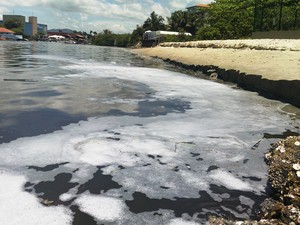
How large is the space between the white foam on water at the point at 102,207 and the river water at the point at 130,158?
0.04 ft

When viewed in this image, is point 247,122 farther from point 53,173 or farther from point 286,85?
point 53,173

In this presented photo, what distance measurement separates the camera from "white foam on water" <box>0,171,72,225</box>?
3.26 metres

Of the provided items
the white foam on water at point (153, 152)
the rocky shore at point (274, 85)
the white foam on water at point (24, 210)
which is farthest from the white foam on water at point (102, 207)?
the rocky shore at point (274, 85)

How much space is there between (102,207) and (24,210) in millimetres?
830

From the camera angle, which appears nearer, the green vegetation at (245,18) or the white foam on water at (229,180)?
the white foam on water at (229,180)

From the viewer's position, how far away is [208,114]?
8.20 m

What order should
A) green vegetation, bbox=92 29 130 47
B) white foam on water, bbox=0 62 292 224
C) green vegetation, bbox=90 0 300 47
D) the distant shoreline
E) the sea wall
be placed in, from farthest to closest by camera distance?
green vegetation, bbox=92 29 130 47 < green vegetation, bbox=90 0 300 47 < the distant shoreline < the sea wall < white foam on water, bbox=0 62 292 224

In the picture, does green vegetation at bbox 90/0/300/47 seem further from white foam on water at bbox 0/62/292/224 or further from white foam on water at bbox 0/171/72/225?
white foam on water at bbox 0/171/72/225

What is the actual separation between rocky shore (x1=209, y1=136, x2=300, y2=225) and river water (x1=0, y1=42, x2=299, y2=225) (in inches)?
6.6

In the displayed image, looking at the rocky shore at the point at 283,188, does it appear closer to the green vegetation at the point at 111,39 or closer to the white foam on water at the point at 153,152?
the white foam on water at the point at 153,152

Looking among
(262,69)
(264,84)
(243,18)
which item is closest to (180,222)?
(264,84)

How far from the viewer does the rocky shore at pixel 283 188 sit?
10.2ft

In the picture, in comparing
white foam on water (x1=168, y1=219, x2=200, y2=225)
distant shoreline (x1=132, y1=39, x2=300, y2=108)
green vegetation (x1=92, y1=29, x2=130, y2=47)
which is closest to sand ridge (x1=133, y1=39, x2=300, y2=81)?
distant shoreline (x1=132, y1=39, x2=300, y2=108)

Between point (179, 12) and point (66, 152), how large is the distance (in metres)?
74.7
